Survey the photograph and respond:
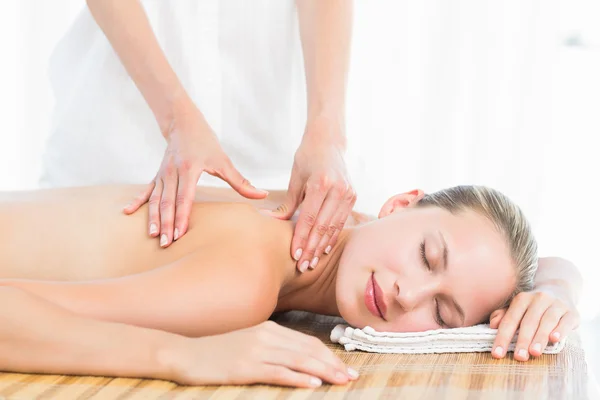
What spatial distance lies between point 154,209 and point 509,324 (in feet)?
2.78

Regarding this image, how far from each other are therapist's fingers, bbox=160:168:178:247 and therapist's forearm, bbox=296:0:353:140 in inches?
19.9

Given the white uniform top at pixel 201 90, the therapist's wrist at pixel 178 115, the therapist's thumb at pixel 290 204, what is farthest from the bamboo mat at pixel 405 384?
the white uniform top at pixel 201 90

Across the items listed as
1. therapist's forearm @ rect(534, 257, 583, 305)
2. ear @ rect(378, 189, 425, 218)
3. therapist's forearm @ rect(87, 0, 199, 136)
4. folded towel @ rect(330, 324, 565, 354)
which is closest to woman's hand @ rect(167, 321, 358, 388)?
folded towel @ rect(330, 324, 565, 354)

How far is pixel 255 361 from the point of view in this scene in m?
1.53

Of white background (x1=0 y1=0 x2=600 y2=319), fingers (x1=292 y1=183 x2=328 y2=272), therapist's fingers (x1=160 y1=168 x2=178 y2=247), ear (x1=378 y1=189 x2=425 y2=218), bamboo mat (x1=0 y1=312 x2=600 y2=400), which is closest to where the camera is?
bamboo mat (x1=0 y1=312 x2=600 y2=400)

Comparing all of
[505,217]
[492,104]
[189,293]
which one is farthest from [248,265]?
[492,104]

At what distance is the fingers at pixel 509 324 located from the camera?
1.80 meters

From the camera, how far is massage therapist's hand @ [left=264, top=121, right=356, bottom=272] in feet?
6.56

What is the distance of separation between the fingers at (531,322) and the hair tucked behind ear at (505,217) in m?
0.07

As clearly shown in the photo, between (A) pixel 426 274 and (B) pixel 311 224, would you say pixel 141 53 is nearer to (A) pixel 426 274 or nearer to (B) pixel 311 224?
(B) pixel 311 224

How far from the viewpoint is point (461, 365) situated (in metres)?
1.75

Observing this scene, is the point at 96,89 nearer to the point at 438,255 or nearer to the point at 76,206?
the point at 76,206

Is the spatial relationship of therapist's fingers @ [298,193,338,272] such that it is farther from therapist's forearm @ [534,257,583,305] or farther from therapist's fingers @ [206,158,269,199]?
therapist's forearm @ [534,257,583,305]

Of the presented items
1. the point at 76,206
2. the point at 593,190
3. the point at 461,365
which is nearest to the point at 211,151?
the point at 76,206
